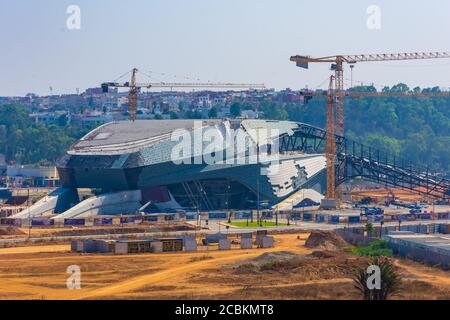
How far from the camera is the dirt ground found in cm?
5422

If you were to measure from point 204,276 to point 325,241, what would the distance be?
17042 millimetres

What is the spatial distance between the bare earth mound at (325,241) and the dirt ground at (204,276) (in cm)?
147

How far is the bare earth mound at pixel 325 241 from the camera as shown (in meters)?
75.1

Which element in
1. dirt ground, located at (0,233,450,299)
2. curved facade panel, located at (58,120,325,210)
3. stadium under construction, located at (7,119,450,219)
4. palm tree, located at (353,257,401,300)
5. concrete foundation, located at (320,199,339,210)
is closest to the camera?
palm tree, located at (353,257,401,300)

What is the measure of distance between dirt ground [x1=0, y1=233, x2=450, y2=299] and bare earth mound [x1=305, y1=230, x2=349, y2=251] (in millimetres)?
1471

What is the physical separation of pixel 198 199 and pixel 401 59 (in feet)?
109

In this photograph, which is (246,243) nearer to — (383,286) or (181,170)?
(383,286)

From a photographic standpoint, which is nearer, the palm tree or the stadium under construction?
the palm tree

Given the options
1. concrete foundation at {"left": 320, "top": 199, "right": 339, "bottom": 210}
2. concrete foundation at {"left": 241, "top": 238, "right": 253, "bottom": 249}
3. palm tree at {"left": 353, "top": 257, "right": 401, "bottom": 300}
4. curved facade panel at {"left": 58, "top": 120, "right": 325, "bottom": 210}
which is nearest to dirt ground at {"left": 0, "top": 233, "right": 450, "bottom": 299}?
palm tree at {"left": 353, "top": 257, "right": 401, "bottom": 300}

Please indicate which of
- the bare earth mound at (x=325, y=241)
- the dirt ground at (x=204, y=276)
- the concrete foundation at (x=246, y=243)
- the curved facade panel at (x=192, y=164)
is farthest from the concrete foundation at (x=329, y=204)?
the dirt ground at (x=204, y=276)

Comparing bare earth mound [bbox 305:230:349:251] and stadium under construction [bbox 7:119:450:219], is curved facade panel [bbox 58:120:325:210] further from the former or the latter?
bare earth mound [bbox 305:230:349:251]

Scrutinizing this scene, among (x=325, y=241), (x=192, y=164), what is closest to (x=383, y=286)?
(x=325, y=241)
